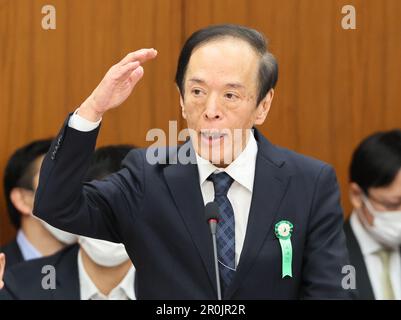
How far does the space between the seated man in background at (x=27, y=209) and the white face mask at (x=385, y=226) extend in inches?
36.8

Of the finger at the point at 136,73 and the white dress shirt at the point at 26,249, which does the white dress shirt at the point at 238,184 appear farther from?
the white dress shirt at the point at 26,249

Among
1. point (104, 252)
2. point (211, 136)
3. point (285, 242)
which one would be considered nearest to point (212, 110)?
point (211, 136)

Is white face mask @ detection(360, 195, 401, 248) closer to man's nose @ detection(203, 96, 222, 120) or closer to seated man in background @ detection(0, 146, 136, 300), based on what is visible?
seated man in background @ detection(0, 146, 136, 300)

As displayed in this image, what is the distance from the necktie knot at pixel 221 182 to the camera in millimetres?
1712

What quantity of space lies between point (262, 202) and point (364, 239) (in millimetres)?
1347

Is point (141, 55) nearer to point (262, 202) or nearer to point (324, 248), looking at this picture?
point (262, 202)

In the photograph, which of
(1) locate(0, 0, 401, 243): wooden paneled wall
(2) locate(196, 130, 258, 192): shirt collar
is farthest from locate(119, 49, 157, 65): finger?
(1) locate(0, 0, 401, 243): wooden paneled wall

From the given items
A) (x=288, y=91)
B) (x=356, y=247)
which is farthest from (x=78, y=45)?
(x=356, y=247)

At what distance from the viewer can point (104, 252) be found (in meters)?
2.80

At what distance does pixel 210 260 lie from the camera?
63.8 inches

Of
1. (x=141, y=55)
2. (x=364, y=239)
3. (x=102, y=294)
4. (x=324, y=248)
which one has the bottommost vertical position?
(x=102, y=294)

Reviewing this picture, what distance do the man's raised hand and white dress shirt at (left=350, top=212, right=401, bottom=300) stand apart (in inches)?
59.9

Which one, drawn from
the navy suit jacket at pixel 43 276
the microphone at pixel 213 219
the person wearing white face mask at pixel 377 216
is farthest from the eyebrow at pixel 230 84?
the person wearing white face mask at pixel 377 216
